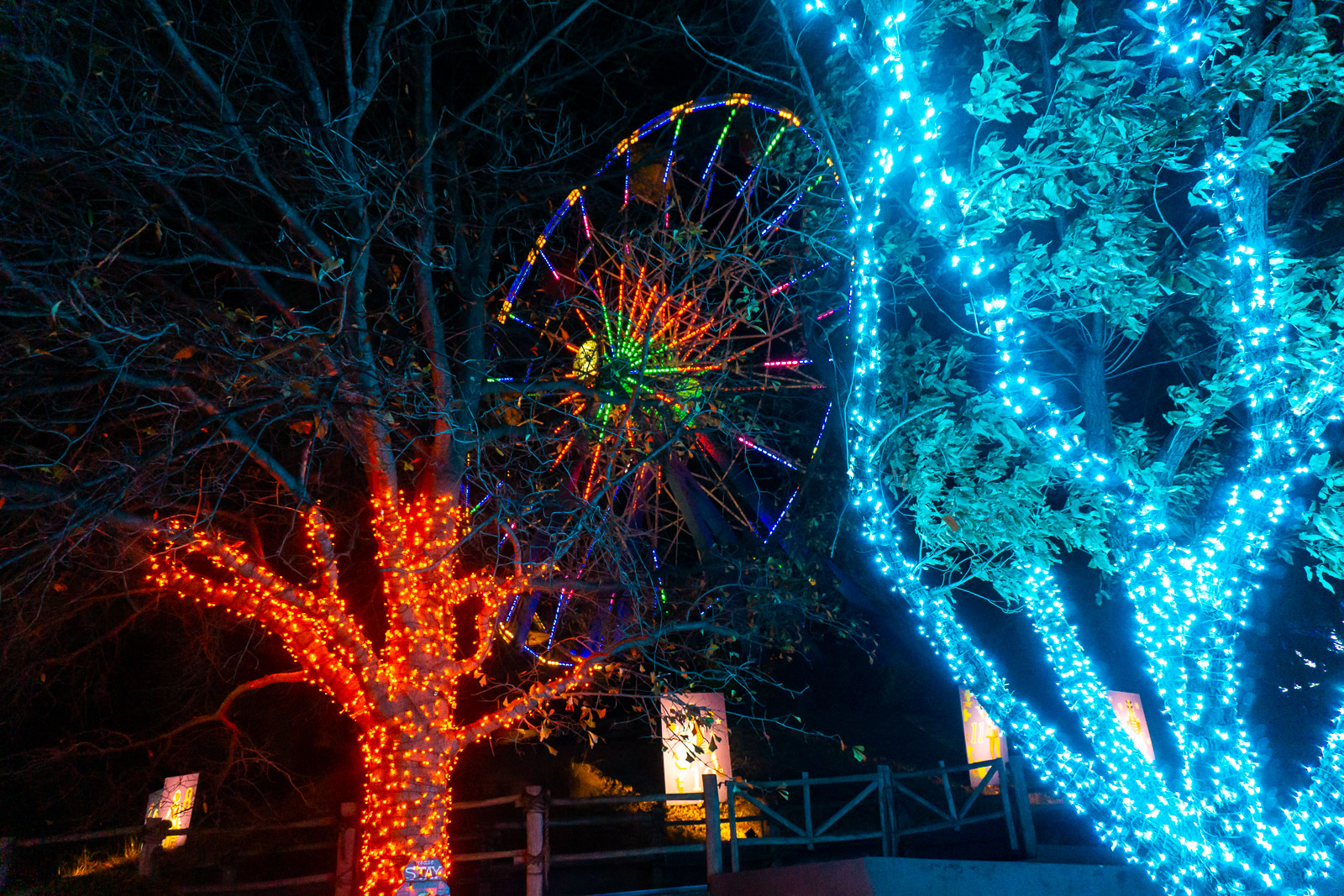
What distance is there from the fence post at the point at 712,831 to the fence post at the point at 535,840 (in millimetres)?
1480

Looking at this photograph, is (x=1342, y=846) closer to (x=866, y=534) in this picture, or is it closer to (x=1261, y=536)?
(x=1261, y=536)

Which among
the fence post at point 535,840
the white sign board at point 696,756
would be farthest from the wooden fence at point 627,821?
the white sign board at point 696,756

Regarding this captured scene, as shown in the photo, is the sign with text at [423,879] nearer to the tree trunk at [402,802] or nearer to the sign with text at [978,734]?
the tree trunk at [402,802]

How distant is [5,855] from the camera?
7.18m

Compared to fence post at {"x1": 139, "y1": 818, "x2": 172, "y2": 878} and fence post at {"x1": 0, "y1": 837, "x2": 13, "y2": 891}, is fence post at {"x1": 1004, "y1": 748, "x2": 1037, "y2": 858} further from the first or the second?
fence post at {"x1": 0, "y1": 837, "x2": 13, "y2": 891}

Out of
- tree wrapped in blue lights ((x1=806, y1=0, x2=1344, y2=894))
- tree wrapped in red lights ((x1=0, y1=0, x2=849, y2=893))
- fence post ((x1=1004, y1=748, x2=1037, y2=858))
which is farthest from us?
fence post ((x1=1004, y1=748, x2=1037, y2=858))

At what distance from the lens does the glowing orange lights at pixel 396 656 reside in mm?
5844

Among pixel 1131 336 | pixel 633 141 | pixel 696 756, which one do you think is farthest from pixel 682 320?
pixel 696 756

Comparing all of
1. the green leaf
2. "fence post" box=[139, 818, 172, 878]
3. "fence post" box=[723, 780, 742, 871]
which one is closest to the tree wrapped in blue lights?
the green leaf

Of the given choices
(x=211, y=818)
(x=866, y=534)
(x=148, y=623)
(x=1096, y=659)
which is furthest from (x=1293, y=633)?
(x=148, y=623)

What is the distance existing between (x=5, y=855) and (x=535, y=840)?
4962 mm

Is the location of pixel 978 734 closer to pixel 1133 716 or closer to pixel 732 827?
pixel 1133 716

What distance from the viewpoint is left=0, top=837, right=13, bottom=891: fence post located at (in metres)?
7.06

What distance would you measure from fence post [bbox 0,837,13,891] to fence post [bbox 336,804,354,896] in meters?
2.99
